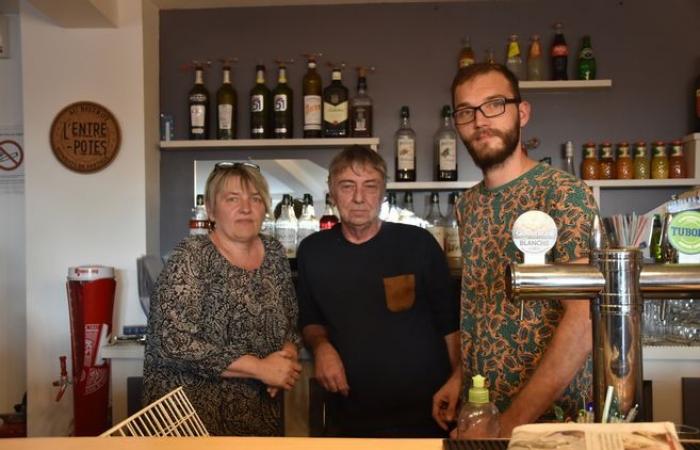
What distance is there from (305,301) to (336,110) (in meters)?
1.31

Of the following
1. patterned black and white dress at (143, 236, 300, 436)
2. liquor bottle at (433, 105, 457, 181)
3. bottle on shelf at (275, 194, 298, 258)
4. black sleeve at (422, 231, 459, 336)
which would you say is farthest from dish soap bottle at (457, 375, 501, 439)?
liquor bottle at (433, 105, 457, 181)

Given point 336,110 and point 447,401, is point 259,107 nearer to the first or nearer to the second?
point 336,110

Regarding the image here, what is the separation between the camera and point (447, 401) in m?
1.78

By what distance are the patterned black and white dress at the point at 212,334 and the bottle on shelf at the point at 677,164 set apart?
6.76ft

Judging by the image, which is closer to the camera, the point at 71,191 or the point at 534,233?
the point at 534,233

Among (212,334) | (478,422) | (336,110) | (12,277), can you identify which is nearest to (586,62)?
(336,110)

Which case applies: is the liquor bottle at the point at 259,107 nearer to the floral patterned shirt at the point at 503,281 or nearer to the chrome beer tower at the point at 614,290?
the floral patterned shirt at the point at 503,281

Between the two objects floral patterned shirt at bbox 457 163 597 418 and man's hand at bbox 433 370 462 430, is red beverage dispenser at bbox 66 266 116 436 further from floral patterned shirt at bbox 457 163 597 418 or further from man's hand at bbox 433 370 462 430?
floral patterned shirt at bbox 457 163 597 418

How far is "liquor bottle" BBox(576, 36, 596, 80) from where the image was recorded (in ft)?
10.2

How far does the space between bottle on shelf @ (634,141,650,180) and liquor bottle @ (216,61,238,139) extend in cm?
182

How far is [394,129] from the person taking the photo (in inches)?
129

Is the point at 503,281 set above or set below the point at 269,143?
below

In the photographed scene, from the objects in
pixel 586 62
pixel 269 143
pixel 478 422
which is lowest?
pixel 478 422

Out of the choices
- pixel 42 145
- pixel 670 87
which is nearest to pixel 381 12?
pixel 670 87
